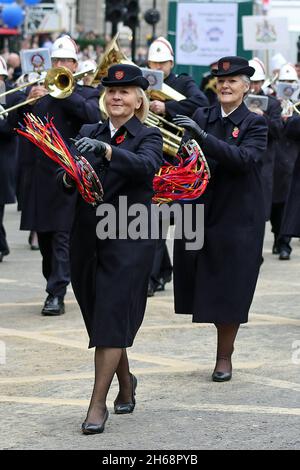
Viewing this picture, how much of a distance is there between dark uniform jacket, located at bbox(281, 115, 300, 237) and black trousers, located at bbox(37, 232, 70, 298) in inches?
67.0

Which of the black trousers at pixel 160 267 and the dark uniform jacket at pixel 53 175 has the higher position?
the dark uniform jacket at pixel 53 175

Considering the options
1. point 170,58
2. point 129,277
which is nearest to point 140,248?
point 129,277

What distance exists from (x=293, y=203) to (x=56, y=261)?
1.88m

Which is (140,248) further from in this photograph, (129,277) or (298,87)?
(298,87)

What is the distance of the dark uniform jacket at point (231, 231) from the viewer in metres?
7.55

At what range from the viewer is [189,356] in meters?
8.33

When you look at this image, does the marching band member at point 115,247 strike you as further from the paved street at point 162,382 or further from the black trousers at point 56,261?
the black trousers at point 56,261

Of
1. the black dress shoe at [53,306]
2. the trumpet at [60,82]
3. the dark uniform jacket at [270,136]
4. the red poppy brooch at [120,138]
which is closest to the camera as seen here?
the red poppy brooch at [120,138]

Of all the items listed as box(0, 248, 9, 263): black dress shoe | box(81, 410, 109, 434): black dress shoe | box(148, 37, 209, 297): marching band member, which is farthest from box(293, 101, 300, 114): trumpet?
box(81, 410, 109, 434): black dress shoe

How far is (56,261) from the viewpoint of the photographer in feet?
33.0

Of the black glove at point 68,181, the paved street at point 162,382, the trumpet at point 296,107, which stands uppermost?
the black glove at point 68,181

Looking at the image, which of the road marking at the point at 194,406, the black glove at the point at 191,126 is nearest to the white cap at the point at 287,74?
the black glove at the point at 191,126

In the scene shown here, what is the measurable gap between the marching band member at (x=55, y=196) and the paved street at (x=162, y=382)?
0.89 ft

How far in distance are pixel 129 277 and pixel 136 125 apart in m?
0.78
